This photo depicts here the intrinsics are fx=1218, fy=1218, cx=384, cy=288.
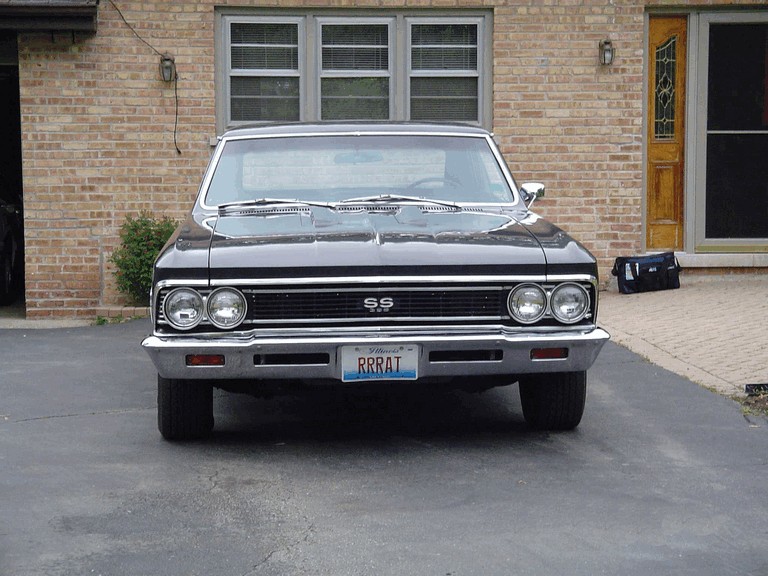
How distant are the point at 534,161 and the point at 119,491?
8.25m

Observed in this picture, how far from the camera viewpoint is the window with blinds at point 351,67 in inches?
493

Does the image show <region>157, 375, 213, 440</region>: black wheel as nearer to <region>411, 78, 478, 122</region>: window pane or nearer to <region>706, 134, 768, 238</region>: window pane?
<region>411, 78, 478, 122</region>: window pane

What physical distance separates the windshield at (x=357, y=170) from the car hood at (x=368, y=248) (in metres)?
0.65

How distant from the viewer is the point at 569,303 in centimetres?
550

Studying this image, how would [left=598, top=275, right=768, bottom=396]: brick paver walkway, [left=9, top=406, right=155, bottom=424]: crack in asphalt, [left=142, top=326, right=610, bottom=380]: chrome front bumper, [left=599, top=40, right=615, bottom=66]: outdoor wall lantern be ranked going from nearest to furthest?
[left=142, top=326, right=610, bottom=380]: chrome front bumper < [left=9, top=406, right=155, bottom=424]: crack in asphalt < [left=598, top=275, right=768, bottom=396]: brick paver walkway < [left=599, top=40, right=615, bottom=66]: outdoor wall lantern

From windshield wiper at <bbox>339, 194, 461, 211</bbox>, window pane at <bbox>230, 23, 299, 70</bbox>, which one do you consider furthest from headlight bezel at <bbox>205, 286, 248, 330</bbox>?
window pane at <bbox>230, 23, 299, 70</bbox>

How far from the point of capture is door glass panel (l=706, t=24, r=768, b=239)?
506 inches

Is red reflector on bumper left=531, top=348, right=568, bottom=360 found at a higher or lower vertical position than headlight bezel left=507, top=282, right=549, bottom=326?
lower

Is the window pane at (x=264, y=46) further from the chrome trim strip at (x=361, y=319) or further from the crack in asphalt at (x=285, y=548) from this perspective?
the crack in asphalt at (x=285, y=548)

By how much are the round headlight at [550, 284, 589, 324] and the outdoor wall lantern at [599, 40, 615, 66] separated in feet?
24.4

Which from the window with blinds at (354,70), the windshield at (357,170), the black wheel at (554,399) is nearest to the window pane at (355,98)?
the window with blinds at (354,70)

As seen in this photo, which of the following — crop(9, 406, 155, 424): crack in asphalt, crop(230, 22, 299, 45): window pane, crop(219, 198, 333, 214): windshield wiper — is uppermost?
crop(230, 22, 299, 45): window pane

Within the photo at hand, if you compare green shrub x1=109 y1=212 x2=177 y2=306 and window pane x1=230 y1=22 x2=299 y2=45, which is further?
window pane x1=230 y1=22 x2=299 y2=45

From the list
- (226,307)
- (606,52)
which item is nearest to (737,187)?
(606,52)
